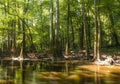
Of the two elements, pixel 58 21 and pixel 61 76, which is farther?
pixel 58 21

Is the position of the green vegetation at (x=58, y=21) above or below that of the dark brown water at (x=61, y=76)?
above

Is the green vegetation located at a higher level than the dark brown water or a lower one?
higher

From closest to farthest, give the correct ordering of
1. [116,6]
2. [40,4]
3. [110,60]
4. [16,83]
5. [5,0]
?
[16,83] < [110,60] < [5,0] < [116,6] < [40,4]

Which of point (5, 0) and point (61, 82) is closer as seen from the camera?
point (61, 82)

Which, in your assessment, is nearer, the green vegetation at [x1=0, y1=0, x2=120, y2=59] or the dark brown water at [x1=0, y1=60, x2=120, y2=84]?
the dark brown water at [x1=0, y1=60, x2=120, y2=84]

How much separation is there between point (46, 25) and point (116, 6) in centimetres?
1425

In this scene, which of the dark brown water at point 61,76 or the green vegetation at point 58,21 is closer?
the dark brown water at point 61,76

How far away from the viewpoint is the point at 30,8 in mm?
33281

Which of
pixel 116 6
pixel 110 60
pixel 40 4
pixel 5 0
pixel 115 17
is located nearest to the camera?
pixel 110 60

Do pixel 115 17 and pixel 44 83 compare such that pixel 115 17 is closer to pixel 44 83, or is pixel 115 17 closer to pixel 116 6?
pixel 116 6

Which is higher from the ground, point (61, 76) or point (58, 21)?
point (58, 21)

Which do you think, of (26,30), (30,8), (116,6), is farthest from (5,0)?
(116,6)

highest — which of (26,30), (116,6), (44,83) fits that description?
(116,6)

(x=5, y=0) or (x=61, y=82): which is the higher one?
(x=5, y=0)
